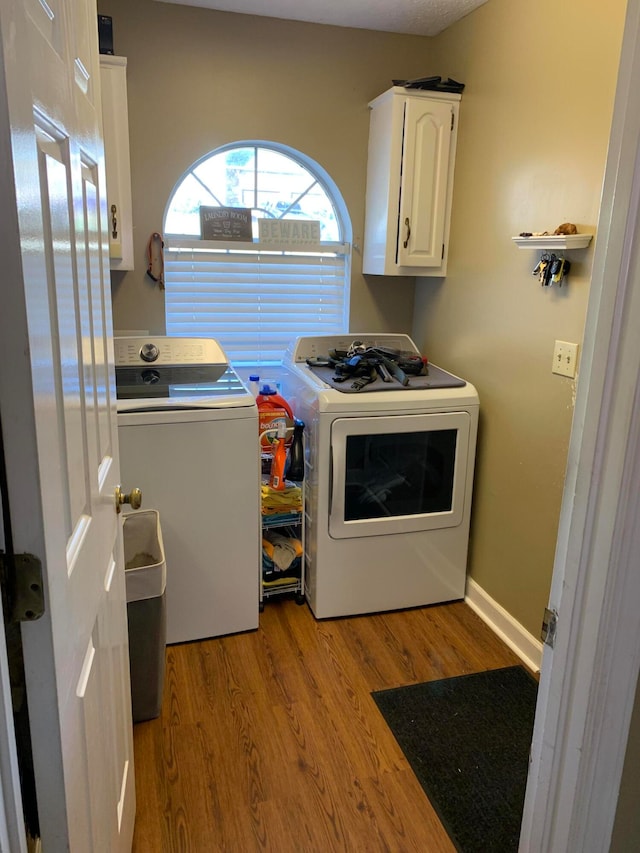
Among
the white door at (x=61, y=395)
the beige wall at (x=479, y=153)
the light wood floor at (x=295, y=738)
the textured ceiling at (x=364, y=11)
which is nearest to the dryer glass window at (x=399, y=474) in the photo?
the beige wall at (x=479, y=153)

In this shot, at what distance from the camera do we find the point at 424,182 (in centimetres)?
268

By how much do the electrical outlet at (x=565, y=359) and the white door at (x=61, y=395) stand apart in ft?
4.90

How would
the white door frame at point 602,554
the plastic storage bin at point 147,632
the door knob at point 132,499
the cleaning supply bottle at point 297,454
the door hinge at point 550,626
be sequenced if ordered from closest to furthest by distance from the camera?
the white door frame at point 602,554, the door hinge at point 550,626, the door knob at point 132,499, the plastic storage bin at point 147,632, the cleaning supply bottle at point 297,454

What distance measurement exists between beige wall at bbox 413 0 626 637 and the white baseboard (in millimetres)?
40

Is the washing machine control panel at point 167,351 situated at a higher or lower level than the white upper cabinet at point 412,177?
lower

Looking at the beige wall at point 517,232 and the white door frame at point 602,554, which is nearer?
the white door frame at point 602,554

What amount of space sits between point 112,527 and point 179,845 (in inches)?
35.9

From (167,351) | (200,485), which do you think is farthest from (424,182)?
(200,485)

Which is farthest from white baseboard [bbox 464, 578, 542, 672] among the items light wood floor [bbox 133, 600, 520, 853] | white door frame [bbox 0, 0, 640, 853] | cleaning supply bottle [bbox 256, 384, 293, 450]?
white door frame [bbox 0, 0, 640, 853]

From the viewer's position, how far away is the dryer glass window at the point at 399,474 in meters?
2.44

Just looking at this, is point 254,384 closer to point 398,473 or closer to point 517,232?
point 398,473

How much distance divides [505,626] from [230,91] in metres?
2.56

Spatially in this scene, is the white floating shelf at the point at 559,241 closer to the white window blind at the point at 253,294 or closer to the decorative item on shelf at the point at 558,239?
the decorative item on shelf at the point at 558,239

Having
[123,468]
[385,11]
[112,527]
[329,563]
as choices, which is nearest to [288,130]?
[385,11]
